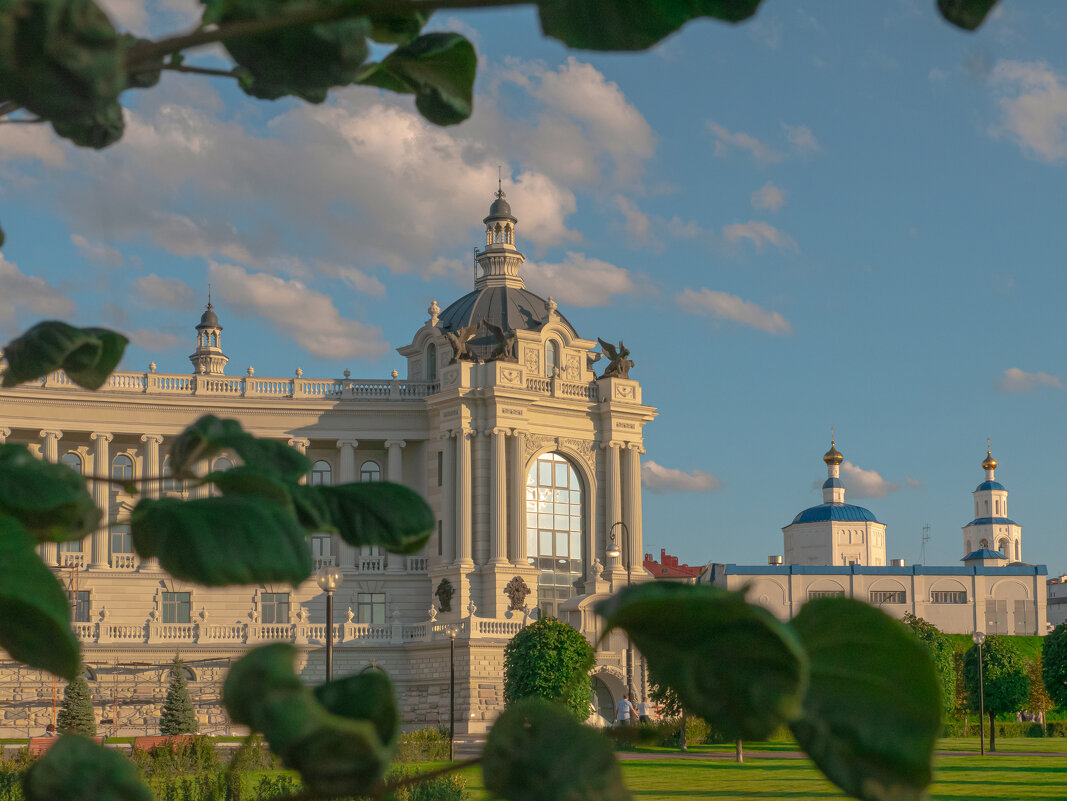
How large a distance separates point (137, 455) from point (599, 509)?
19009 millimetres

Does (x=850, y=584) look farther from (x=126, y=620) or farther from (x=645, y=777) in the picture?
(x=645, y=777)

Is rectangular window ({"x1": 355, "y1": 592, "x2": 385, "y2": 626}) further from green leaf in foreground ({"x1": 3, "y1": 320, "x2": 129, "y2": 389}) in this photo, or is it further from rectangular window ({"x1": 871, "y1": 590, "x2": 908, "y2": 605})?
green leaf in foreground ({"x1": 3, "y1": 320, "x2": 129, "y2": 389})

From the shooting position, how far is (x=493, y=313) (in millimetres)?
58344

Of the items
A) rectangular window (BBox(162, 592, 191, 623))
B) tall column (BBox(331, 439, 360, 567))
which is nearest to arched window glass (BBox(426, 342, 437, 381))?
tall column (BBox(331, 439, 360, 567))

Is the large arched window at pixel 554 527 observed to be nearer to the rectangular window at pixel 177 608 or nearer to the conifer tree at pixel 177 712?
the rectangular window at pixel 177 608

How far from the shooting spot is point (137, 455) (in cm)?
5412

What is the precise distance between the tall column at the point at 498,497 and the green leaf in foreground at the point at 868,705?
167 ft

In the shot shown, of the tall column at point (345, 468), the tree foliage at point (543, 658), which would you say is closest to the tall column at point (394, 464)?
the tall column at point (345, 468)

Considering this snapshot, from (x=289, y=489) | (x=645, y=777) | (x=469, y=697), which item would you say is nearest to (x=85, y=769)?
(x=289, y=489)

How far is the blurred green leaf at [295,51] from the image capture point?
52.4 inches

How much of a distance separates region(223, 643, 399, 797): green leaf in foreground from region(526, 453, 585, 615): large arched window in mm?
52657

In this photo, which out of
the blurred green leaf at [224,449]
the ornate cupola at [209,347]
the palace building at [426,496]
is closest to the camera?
the blurred green leaf at [224,449]

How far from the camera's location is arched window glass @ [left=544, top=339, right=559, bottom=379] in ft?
187

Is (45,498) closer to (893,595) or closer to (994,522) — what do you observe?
(893,595)
